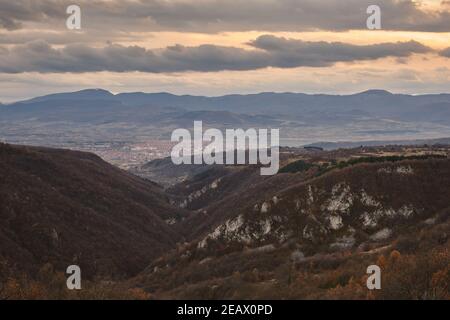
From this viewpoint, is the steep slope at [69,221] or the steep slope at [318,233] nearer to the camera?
the steep slope at [318,233]

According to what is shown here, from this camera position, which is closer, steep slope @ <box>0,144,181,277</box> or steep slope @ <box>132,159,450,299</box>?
steep slope @ <box>132,159,450,299</box>

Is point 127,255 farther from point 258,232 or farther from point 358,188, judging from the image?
point 358,188

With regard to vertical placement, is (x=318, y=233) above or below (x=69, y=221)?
above

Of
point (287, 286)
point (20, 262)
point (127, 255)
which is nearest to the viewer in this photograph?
point (287, 286)

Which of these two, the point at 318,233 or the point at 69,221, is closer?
the point at 318,233

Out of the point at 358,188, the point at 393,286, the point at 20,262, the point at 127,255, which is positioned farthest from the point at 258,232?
the point at 393,286

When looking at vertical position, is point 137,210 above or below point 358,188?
below
